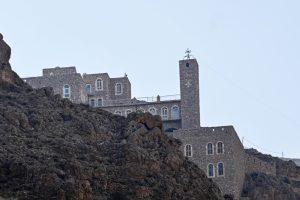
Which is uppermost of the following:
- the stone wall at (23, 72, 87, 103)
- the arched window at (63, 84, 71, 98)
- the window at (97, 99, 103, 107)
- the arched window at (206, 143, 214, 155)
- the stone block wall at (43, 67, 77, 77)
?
the stone block wall at (43, 67, 77, 77)

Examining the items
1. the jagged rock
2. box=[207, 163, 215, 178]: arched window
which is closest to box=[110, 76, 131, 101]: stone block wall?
box=[207, 163, 215, 178]: arched window

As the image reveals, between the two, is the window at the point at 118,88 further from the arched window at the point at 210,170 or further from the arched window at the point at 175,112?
the arched window at the point at 210,170

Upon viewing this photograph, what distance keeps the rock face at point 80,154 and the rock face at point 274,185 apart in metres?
31.6

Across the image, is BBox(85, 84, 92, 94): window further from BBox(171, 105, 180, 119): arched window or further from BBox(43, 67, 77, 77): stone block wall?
BBox(171, 105, 180, 119): arched window

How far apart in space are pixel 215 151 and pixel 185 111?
993cm

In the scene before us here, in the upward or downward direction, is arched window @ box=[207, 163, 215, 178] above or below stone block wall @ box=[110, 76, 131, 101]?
below

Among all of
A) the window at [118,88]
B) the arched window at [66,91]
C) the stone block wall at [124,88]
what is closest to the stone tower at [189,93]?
the stone block wall at [124,88]

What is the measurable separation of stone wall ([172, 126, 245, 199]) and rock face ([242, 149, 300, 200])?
1.76 metres

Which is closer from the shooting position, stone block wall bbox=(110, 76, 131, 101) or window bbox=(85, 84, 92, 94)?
stone block wall bbox=(110, 76, 131, 101)

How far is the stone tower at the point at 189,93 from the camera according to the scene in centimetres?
10181

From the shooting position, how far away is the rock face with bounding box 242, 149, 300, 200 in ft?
313

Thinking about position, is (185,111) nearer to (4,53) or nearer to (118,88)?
(118,88)

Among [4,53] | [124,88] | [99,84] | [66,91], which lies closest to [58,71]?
[66,91]

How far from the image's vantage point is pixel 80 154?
184ft
